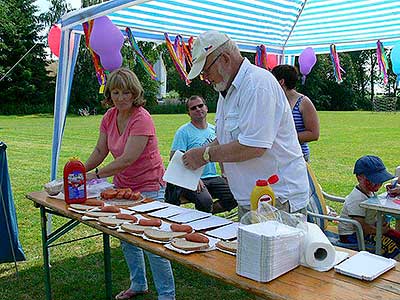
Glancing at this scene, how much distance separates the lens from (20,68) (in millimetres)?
29516

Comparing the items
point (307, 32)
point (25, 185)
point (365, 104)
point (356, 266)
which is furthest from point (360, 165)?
point (365, 104)

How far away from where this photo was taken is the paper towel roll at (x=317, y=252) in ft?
4.67

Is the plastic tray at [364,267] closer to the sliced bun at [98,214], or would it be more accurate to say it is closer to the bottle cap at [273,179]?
the bottle cap at [273,179]

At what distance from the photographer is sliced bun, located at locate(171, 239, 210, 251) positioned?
1647 millimetres

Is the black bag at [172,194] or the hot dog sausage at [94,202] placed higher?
the hot dog sausage at [94,202]

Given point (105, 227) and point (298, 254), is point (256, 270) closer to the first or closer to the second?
point (298, 254)

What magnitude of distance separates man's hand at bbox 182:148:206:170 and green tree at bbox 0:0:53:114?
28.5 meters

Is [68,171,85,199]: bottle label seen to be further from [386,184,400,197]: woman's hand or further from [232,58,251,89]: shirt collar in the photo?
[386,184,400,197]: woman's hand

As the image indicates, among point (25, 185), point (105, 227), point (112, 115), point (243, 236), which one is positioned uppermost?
point (112, 115)

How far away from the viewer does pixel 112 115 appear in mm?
2699

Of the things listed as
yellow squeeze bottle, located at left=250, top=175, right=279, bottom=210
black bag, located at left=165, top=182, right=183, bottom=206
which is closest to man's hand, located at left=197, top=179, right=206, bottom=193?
black bag, located at left=165, top=182, right=183, bottom=206

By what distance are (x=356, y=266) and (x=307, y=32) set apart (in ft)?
15.2

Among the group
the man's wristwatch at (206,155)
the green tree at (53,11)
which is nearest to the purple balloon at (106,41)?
the man's wristwatch at (206,155)

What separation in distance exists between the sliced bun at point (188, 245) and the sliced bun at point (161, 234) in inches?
1.9
